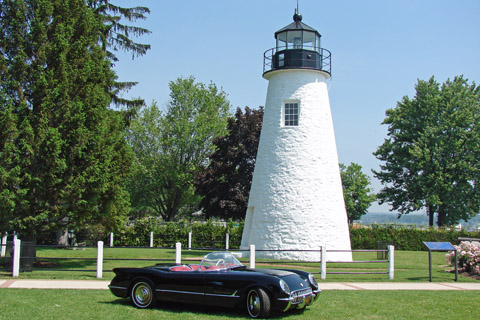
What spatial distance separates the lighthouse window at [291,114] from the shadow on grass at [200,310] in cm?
1443

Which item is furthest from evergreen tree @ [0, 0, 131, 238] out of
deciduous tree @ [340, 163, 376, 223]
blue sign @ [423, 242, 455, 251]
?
deciduous tree @ [340, 163, 376, 223]

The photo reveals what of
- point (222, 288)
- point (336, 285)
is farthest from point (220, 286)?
point (336, 285)

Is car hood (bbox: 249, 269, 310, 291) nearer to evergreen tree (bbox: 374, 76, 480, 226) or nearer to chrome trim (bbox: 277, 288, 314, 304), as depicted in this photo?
chrome trim (bbox: 277, 288, 314, 304)

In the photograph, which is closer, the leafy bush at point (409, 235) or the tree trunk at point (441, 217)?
the leafy bush at point (409, 235)

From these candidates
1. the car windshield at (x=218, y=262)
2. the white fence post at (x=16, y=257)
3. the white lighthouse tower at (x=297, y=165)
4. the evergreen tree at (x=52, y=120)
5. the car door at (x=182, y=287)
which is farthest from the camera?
the white lighthouse tower at (x=297, y=165)

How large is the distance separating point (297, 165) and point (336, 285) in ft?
31.2

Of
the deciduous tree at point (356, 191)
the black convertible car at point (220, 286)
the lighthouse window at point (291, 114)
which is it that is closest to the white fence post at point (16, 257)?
the black convertible car at point (220, 286)

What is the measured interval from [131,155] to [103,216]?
303 cm

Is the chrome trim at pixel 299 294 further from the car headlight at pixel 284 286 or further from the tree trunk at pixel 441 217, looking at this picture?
the tree trunk at pixel 441 217

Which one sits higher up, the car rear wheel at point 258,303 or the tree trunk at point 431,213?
the tree trunk at point 431,213

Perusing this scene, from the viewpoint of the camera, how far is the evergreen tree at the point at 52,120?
16.9 m

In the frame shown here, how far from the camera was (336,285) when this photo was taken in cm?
1356

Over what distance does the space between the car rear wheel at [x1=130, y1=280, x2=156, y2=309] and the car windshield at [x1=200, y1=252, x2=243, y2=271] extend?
1101 millimetres

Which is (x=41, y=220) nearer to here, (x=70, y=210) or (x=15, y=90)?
(x=70, y=210)
